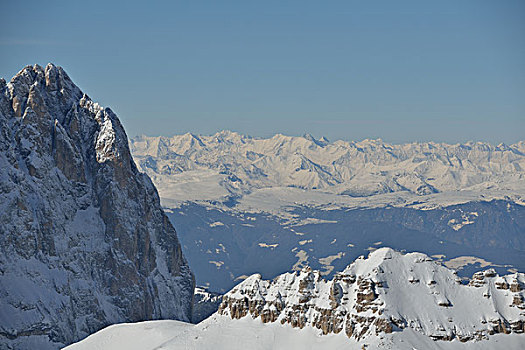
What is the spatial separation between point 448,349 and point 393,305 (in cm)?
1860

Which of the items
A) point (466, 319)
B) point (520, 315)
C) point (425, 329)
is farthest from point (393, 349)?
point (520, 315)

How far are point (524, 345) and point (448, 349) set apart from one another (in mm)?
21778

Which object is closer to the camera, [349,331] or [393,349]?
[393,349]

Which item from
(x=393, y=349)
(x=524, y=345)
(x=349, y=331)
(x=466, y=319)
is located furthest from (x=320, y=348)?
(x=524, y=345)

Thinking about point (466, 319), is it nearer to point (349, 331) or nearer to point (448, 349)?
point (448, 349)

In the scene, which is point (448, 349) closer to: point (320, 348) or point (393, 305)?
point (393, 305)

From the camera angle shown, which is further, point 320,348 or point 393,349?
point 320,348

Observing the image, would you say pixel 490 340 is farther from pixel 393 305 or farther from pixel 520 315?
pixel 393 305

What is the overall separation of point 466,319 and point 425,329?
13.8m

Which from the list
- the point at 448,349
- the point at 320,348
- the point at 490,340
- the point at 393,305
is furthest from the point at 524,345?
the point at 320,348

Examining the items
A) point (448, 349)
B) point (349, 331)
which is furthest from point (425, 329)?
point (349, 331)

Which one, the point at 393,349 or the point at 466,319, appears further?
the point at 466,319

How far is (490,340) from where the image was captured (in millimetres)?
194875

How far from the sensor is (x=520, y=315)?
655 feet
